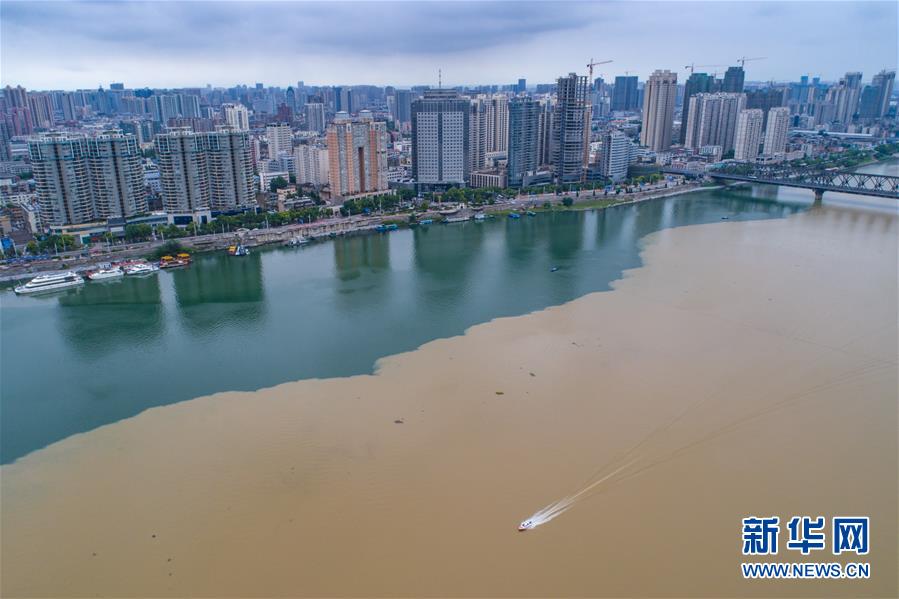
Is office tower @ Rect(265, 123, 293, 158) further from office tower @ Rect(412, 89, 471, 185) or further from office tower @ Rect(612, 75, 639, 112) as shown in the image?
office tower @ Rect(612, 75, 639, 112)

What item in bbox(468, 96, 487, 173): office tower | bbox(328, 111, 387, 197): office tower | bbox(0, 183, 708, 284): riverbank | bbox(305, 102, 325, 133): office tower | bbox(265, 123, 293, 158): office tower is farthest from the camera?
bbox(305, 102, 325, 133): office tower

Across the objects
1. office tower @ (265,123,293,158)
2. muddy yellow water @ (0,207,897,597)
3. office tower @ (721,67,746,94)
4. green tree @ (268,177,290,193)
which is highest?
office tower @ (721,67,746,94)

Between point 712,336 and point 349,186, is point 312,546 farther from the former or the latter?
point 349,186

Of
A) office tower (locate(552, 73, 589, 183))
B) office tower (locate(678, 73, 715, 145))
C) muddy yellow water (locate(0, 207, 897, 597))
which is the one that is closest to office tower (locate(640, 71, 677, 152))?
office tower (locate(678, 73, 715, 145))

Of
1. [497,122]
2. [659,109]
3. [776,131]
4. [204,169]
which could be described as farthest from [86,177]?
[776,131]

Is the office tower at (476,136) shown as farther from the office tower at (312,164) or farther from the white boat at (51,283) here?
the white boat at (51,283)
